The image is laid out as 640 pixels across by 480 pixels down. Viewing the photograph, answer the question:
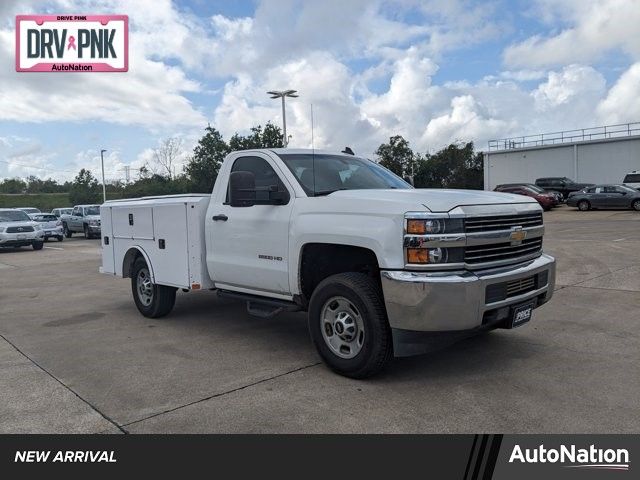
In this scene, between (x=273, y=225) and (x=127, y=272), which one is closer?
(x=273, y=225)

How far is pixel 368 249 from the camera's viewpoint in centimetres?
459

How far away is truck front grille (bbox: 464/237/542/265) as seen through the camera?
4379 millimetres

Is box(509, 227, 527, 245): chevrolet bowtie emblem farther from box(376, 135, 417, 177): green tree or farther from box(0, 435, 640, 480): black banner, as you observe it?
box(376, 135, 417, 177): green tree

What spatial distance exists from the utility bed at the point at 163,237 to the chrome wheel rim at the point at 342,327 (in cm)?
196

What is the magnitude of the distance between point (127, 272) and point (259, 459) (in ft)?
16.4

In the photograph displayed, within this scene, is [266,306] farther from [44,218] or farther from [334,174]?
[44,218]

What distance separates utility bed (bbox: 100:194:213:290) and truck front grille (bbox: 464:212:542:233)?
316 cm

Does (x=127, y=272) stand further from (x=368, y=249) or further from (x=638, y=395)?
(x=638, y=395)

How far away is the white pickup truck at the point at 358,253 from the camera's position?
13.8ft

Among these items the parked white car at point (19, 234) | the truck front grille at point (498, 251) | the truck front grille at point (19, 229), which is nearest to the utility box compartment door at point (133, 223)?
the truck front grille at point (498, 251)

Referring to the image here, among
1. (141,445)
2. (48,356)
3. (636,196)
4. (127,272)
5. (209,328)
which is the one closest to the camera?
(141,445)

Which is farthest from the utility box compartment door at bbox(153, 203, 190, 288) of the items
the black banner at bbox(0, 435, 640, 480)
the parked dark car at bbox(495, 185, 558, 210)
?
the parked dark car at bbox(495, 185, 558, 210)

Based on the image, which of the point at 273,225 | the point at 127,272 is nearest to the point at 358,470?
the point at 273,225

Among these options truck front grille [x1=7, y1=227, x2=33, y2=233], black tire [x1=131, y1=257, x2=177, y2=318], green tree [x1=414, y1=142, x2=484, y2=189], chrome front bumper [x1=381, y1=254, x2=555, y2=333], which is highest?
green tree [x1=414, y1=142, x2=484, y2=189]
